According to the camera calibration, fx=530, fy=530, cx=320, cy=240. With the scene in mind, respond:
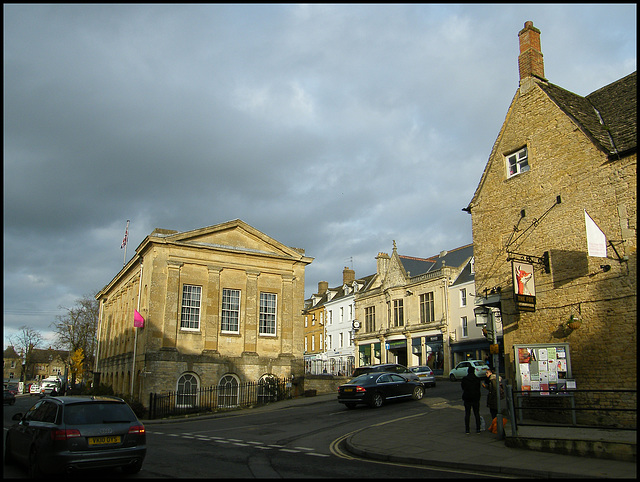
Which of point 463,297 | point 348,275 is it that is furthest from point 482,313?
point 348,275

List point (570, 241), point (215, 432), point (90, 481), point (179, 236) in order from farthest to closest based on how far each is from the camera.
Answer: point (179, 236) < point (215, 432) < point (570, 241) < point (90, 481)

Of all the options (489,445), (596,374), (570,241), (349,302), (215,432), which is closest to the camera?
(489,445)

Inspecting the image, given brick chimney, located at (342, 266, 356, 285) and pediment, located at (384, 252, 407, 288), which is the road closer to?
pediment, located at (384, 252, 407, 288)

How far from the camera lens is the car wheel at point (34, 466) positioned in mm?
9253

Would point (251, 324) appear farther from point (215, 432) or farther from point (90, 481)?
point (90, 481)

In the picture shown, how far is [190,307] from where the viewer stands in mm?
31891

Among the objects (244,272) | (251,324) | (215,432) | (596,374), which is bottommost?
(215,432)

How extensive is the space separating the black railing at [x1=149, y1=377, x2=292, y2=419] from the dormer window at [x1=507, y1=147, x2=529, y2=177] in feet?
64.0

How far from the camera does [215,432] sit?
729 inches

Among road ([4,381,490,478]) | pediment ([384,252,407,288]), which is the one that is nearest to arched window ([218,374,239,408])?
road ([4,381,490,478])

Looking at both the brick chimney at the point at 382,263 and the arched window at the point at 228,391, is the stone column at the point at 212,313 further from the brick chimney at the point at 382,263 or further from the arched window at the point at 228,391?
the brick chimney at the point at 382,263

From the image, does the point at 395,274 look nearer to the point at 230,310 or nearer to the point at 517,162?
the point at 230,310

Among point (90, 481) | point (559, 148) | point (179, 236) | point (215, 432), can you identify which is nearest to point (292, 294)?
point (179, 236)

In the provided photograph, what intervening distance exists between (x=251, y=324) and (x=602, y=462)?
A: 2513 cm
